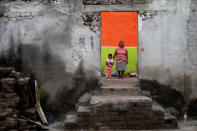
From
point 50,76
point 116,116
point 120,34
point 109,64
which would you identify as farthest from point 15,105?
point 120,34

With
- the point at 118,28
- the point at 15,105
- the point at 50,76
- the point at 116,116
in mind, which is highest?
the point at 118,28

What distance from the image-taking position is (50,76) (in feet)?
25.8

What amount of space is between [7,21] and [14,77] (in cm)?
180

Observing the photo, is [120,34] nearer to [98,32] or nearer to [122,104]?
[98,32]

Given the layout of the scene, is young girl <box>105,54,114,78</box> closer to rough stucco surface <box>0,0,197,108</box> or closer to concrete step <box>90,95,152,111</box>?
rough stucco surface <box>0,0,197,108</box>

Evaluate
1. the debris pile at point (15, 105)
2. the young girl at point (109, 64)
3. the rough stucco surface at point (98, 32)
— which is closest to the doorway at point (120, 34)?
the young girl at point (109, 64)

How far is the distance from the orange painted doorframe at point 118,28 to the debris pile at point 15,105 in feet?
17.3

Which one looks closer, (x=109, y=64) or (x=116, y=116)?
(x=116, y=116)

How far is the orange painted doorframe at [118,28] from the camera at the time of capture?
11.6 metres

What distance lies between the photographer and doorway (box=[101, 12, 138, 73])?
1166 centimetres

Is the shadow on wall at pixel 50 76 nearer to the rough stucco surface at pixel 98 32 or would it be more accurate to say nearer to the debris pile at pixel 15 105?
the rough stucco surface at pixel 98 32

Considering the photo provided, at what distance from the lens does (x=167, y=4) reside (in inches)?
302

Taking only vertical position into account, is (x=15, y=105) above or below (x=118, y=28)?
below

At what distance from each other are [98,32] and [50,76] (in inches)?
76.3
